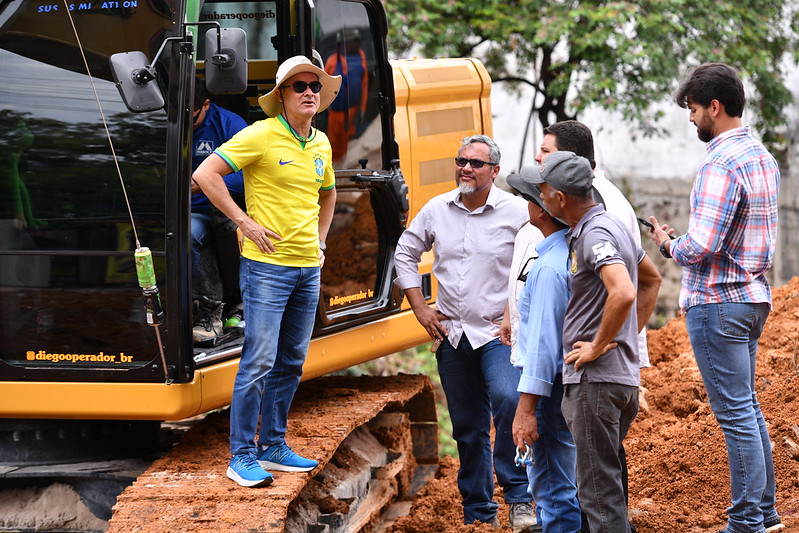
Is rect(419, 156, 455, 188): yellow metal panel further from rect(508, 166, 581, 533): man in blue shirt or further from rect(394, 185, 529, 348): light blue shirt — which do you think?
rect(508, 166, 581, 533): man in blue shirt

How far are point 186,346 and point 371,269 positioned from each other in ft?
6.57

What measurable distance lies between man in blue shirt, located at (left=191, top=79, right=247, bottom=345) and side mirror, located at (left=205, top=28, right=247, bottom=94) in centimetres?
88

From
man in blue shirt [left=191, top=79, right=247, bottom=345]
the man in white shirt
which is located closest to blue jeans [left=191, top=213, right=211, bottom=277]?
man in blue shirt [left=191, top=79, right=247, bottom=345]

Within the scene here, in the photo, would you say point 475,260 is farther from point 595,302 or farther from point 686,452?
point 686,452

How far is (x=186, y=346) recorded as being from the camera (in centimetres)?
482

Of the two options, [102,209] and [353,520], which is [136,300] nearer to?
[102,209]

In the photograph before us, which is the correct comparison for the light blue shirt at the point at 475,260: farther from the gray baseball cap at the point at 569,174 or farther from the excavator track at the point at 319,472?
the gray baseball cap at the point at 569,174

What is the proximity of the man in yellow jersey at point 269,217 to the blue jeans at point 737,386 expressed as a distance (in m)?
1.78

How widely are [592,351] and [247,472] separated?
64.6 inches

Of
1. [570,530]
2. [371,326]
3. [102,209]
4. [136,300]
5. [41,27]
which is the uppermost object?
[41,27]

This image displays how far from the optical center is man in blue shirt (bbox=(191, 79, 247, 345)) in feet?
17.6

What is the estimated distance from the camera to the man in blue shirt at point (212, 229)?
5.37 m

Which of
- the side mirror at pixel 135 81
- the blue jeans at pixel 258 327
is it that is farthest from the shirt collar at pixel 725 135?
the side mirror at pixel 135 81

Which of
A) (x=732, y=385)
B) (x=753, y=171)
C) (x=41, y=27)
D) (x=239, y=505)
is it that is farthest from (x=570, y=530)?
(x=41, y=27)
